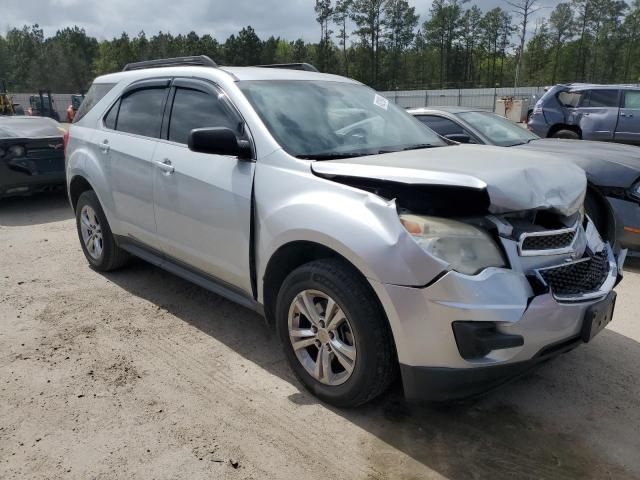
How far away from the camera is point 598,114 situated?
1128 centimetres

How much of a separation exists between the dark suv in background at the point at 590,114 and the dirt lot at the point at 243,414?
7.96m

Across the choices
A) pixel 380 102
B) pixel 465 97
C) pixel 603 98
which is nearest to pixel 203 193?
pixel 380 102

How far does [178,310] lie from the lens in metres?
4.36

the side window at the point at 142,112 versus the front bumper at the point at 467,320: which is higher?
the side window at the point at 142,112

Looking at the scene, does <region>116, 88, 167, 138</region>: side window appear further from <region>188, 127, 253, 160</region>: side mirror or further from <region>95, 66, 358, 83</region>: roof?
<region>188, 127, 253, 160</region>: side mirror

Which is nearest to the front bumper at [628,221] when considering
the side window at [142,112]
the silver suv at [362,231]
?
the silver suv at [362,231]

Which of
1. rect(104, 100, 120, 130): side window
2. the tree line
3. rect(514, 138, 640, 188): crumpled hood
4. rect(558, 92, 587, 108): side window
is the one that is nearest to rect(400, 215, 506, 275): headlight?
rect(514, 138, 640, 188): crumpled hood

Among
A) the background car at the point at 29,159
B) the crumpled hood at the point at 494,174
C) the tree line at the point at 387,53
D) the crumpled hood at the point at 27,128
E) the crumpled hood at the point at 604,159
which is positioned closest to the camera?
the crumpled hood at the point at 494,174

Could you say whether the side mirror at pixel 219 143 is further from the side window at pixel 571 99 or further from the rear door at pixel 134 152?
the side window at pixel 571 99

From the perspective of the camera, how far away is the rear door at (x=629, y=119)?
11.2 metres

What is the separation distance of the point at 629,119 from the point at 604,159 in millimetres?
6974

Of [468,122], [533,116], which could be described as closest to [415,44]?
[533,116]

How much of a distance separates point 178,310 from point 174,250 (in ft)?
2.16

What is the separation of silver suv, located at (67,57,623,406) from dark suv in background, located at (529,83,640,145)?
27.3ft
